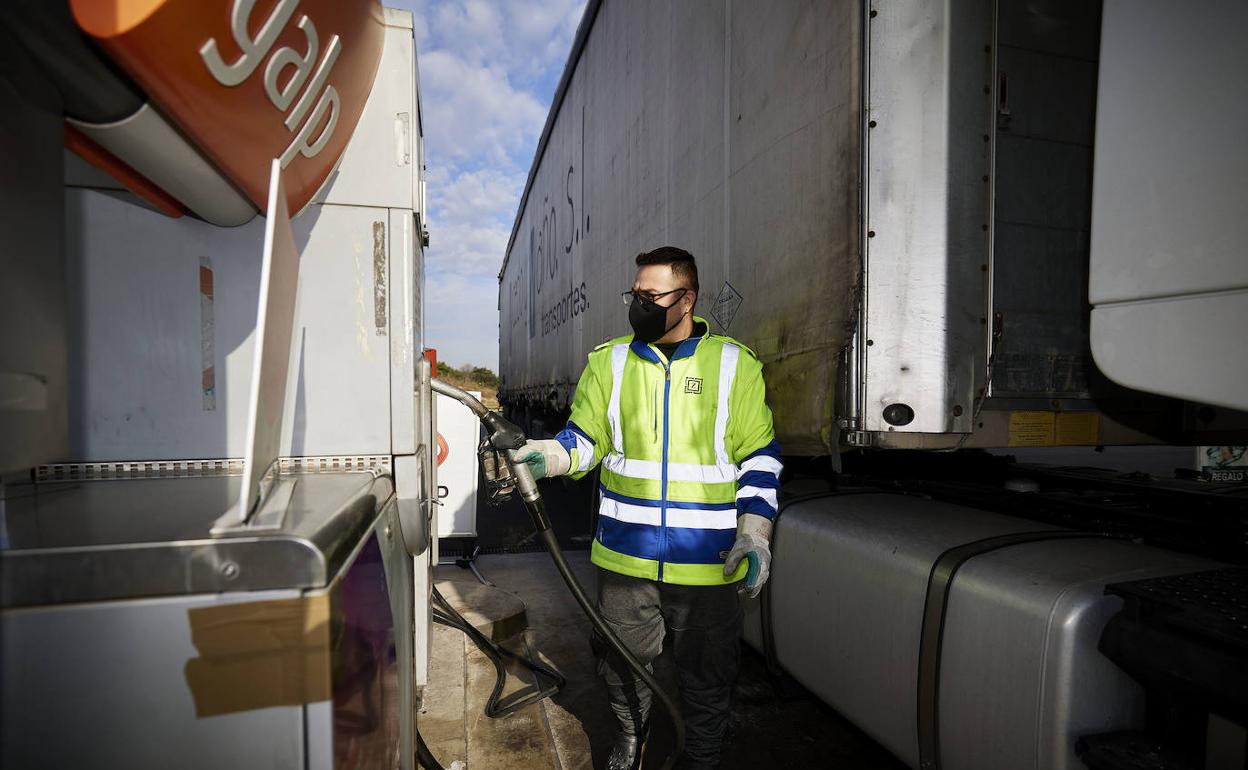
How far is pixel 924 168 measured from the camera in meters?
2.08

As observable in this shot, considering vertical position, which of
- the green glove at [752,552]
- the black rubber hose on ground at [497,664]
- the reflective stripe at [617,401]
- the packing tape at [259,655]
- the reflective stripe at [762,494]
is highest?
the reflective stripe at [617,401]

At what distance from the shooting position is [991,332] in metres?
2.15

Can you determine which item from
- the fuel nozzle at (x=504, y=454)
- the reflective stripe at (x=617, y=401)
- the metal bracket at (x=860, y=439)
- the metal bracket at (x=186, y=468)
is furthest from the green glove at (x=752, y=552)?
the metal bracket at (x=186, y=468)

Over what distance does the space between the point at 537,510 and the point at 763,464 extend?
2.67 feet

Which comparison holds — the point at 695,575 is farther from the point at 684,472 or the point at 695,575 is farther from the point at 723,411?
the point at 723,411

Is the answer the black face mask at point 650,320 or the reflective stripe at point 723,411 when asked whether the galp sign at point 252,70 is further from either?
the reflective stripe at point 723,411

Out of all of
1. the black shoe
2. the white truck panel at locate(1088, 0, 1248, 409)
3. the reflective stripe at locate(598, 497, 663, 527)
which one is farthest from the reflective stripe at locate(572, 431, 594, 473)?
the white truck panel at locate(1088, 0, 1248, 409)

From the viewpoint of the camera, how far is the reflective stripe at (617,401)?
2441 mm

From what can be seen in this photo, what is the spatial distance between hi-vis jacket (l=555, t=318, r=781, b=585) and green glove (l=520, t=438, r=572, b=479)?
0.05m

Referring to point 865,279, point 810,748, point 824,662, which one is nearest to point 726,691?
point 824,662

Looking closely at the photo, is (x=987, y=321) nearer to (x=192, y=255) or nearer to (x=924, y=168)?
(x=924, y=168)

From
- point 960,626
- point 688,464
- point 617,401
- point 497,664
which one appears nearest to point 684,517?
point 688,464

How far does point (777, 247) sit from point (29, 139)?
2153mm

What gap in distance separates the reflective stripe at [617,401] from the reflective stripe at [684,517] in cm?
25
